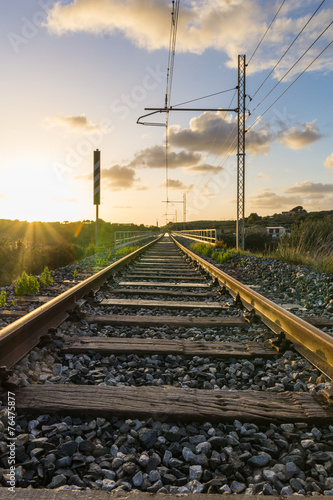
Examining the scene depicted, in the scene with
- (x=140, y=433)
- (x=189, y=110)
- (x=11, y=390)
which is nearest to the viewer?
(x=140, y=433)

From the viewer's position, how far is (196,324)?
3973 millimetres

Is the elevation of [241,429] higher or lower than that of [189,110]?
lower

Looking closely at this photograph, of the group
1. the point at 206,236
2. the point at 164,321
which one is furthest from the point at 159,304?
the point at 206,236

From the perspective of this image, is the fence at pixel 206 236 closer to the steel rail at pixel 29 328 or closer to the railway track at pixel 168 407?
the steel rail at pixel 29 328

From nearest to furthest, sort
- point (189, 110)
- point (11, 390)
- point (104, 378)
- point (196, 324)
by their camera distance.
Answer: point (11, 390)
point (104, 378)
point (196, 324)
point (189, 110)

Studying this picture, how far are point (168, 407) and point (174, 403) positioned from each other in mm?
55

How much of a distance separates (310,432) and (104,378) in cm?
136

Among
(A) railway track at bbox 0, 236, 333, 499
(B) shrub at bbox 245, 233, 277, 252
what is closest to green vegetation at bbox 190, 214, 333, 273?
(A) railway track at bbox 0, 236, 333, 499

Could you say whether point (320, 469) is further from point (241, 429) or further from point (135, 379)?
point (135, 379)

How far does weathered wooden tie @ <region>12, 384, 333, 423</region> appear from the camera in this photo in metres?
2.03

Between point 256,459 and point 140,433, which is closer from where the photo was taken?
point 256,459

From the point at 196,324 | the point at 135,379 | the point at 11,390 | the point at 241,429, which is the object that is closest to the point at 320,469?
the point at 241,429

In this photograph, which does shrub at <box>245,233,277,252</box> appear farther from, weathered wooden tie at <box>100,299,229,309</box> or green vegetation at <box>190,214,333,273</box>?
weathered wooden tie at <box>100,299,229,309</box>

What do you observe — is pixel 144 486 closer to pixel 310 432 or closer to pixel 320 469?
pixel 320 469
